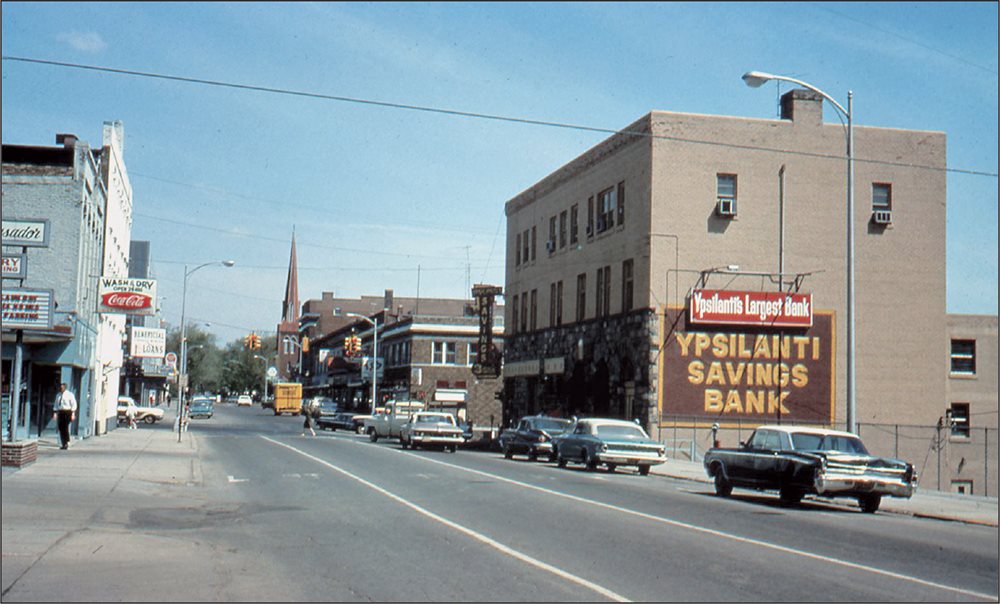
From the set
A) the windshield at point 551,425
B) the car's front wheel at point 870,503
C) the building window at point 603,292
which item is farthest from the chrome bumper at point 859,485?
the building window at point 603,292

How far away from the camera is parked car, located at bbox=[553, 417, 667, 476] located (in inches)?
1198

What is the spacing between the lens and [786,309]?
4134 cm

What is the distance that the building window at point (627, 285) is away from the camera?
43.5 m

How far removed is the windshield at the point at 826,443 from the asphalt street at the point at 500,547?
1.21 m

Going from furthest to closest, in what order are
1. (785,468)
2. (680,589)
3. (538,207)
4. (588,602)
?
(538,207)
(785,468)
(680,589)
(588,602)

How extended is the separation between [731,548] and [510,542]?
276 centimetres

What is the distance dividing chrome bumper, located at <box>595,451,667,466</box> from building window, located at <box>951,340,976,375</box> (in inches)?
869

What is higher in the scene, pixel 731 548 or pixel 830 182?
pixel 830 182

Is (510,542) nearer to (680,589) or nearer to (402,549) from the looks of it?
(402,549)

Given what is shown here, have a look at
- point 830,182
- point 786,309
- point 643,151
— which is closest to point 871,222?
point 830,182

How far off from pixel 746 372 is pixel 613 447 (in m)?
12.7

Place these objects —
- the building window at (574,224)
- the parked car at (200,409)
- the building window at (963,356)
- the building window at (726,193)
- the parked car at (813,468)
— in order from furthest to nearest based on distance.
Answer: the parked car at (200,409) → the building window at (574,224) → the building window at (963,356) → the building window at (726,193) → the parked car at (813,468)

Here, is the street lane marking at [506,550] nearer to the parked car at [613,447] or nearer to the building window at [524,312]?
the parked car at [613,447]

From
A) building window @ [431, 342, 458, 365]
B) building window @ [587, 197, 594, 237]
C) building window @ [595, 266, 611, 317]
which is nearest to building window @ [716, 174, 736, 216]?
building window @ [595, 266, 611, 317]
